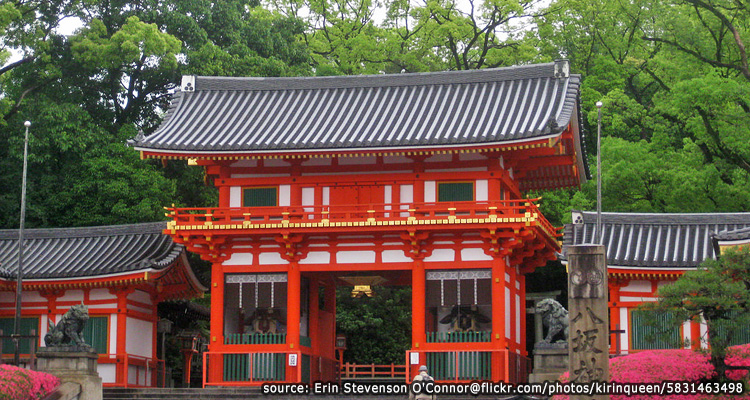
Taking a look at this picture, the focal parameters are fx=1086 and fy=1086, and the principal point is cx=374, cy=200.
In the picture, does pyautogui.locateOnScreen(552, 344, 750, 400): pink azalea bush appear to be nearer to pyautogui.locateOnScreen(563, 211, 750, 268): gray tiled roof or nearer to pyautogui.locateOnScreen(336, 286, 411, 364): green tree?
pyautogui.locateOnScreen(563, 211, 750, 268): gray tiled roof

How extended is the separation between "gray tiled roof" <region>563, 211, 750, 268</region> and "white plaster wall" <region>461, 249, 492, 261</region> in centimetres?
379

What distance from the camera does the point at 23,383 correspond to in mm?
24828

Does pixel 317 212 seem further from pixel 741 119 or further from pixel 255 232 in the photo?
pixel 741 119

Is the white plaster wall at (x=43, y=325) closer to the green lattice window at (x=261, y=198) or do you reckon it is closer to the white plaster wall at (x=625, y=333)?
the green lattice window at (x=261, y=198)

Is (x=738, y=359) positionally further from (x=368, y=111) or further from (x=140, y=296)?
(x=140, y=296)

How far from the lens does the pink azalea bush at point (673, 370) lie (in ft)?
74.7

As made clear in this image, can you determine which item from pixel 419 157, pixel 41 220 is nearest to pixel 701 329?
pixel 419 157

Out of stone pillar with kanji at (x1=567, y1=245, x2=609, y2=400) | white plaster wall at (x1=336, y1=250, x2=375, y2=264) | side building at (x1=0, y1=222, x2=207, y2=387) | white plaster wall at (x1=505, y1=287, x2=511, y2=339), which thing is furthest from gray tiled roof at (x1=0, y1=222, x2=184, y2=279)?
stone pillar with kanji at (x1=567, y1=245, x2=609, y2=400)

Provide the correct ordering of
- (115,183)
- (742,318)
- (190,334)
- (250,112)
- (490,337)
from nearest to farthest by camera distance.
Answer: (742,318)
(490,337)
(250,112)
(190,334)
(115,183)

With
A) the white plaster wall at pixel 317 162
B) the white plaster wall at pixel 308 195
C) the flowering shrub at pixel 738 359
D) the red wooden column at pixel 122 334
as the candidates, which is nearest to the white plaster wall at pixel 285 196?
the white plaster wall at pixel 308 195

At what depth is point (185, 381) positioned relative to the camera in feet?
136

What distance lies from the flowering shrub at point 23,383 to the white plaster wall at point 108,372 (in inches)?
272

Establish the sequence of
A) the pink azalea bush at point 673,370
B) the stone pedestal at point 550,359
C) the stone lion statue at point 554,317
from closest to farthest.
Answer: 1. the pink azalea bush at point 673,370
2. the stone pedestal at point 550,359
3. the stone lion statue at point 554,317

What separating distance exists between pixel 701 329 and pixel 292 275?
1227 cm
